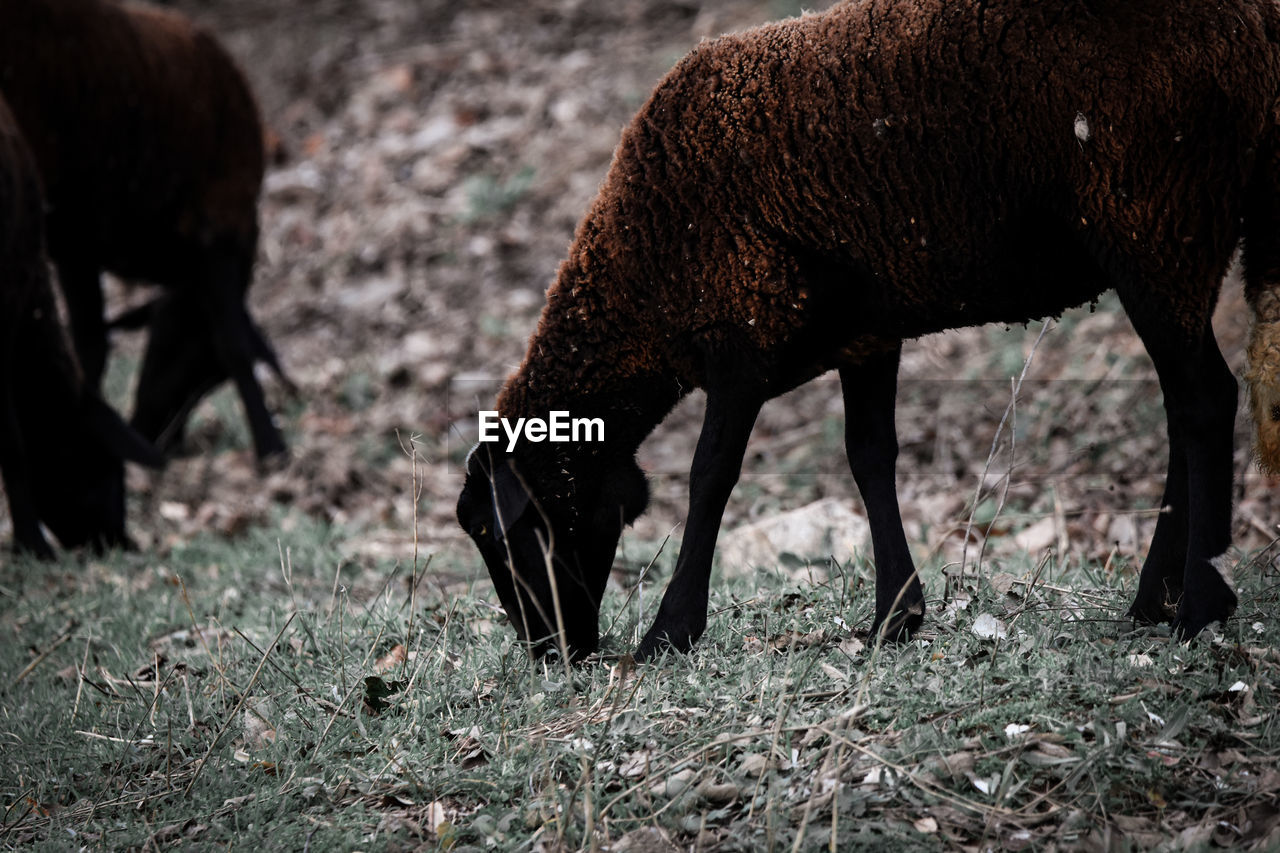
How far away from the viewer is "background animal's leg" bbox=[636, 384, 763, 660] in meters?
3.68

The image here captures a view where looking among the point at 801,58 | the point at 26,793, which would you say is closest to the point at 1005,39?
the point at 801,58

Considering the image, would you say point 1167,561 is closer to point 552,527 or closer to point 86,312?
point 552,527

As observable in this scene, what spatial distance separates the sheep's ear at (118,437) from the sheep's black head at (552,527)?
3693mm

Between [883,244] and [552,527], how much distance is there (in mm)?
1450

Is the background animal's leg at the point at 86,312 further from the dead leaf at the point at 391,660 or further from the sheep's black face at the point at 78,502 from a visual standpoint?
the dead leaf at the point at 391,660

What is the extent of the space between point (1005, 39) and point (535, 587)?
7.20 feet

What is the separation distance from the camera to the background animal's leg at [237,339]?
8617 mm

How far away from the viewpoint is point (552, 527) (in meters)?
4.03

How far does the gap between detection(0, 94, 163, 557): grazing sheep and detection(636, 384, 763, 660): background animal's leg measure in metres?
4.45

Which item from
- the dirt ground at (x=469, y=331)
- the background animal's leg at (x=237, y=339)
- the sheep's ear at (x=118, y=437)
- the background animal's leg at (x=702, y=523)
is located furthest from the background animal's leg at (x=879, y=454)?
the background animal's leg at (x=237, y=339)

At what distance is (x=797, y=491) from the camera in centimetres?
687

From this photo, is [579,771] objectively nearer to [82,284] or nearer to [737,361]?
[737,361]

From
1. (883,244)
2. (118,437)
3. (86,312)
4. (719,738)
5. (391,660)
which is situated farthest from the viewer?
(86,312)

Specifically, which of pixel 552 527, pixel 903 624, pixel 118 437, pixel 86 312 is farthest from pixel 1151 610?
pixel 86 312
